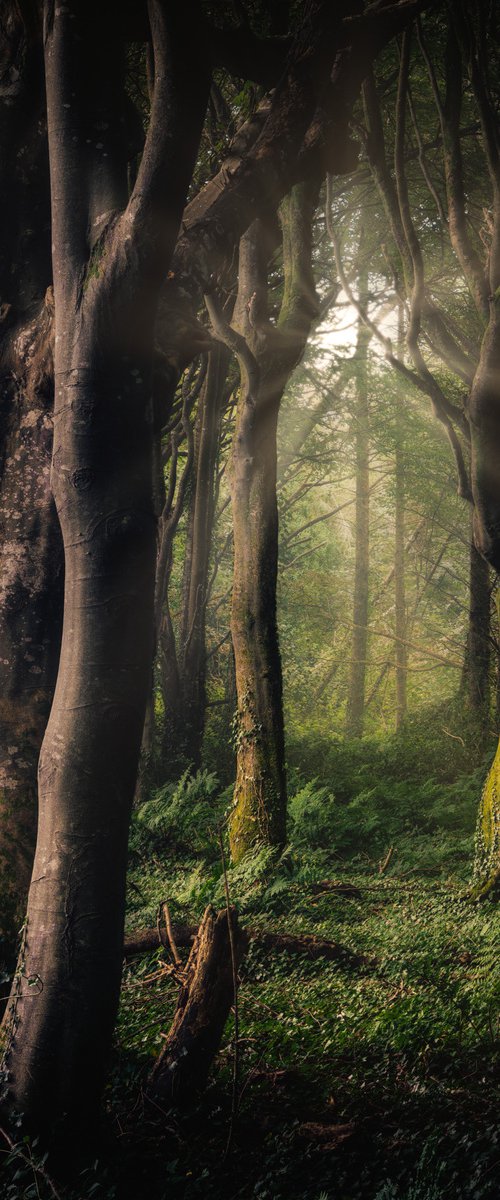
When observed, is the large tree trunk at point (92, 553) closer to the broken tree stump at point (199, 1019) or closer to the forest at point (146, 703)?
the forest at point (146, 703)

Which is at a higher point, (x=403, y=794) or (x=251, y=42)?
(x=251, y=42)

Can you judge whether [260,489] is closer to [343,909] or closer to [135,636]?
[343,909]

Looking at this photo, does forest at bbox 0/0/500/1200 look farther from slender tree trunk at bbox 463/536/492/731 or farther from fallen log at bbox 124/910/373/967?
slender tree trunk at bbox 463/536/492/731

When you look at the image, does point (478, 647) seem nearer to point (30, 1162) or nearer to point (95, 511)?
point (95, 511)

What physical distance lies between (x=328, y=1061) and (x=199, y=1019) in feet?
2.66

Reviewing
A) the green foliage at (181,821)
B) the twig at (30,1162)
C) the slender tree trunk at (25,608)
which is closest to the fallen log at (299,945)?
the slender tree trunk at (25,608)

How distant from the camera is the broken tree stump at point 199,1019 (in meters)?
3.45

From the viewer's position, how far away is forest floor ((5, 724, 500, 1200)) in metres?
3.03

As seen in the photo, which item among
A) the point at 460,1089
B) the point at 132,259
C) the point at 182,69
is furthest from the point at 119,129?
the point at 460,1089

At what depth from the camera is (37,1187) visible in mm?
2797

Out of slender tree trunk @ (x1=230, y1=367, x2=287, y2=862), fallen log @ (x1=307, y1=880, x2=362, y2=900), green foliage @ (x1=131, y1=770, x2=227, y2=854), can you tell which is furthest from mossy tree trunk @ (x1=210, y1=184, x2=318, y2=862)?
green foliage @ (x1=131, y1=770, x2=227, y2=854)

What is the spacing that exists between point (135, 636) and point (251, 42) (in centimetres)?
433

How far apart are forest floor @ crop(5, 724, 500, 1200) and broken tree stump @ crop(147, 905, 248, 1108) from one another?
0.30ft

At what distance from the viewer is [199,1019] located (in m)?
3.57
